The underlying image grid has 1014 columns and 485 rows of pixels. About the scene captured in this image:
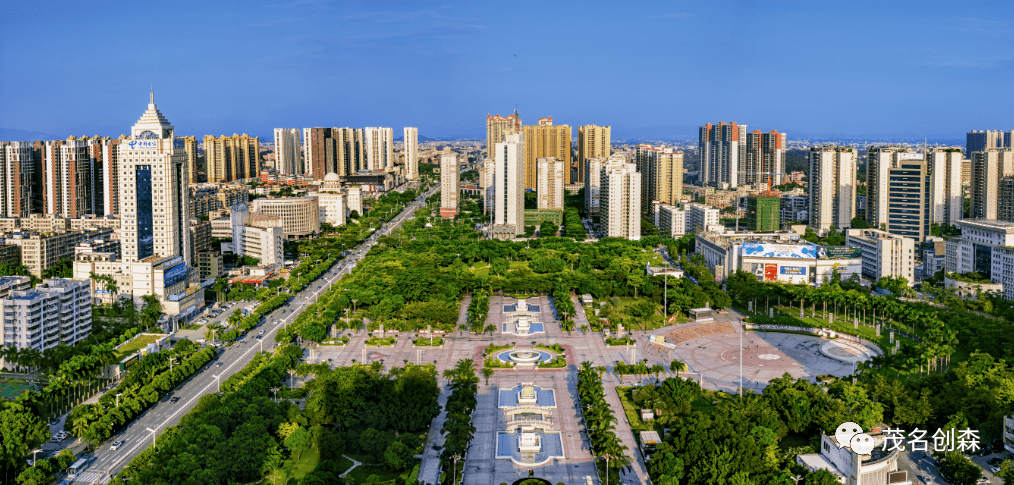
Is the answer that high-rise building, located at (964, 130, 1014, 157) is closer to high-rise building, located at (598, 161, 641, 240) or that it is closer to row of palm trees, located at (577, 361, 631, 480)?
high-rise building, located at (598, 161, 641, 240)

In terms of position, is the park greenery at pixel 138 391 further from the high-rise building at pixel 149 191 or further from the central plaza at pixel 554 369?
the high-rise building at pixel 149 191

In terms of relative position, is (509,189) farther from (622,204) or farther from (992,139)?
(992,139)

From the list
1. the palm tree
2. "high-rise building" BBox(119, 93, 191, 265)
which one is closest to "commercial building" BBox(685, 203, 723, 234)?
the palm tree

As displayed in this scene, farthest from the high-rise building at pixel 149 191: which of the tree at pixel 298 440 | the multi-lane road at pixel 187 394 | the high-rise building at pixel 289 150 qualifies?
the high-rise building at pixel 289 150

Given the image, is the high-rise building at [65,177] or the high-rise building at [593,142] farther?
the high-rise building at [593,142]

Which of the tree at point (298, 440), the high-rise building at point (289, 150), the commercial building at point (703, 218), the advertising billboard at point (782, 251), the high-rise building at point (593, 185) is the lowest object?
the tree at point (298, 440)

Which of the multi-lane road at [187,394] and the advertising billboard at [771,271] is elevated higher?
the advertising billboard at [771,271]

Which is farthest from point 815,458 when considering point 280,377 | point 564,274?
point 564,274
